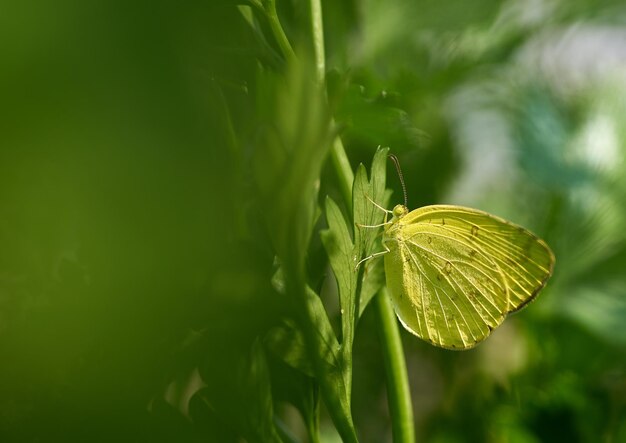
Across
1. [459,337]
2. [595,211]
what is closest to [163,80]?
[459,337]

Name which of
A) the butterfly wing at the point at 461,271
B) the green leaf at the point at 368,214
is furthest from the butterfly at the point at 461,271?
the green leaf at the point at 368,214

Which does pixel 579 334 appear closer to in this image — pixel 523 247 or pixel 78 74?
pixel 523 247

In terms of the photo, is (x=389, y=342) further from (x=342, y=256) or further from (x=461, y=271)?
(x=461, y=271)

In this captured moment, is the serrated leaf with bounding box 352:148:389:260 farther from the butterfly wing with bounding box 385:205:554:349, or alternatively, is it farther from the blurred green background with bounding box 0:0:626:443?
the butterfly wing with bounding box 385:205:554:349

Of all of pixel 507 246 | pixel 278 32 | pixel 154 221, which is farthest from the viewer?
pixel 507 246

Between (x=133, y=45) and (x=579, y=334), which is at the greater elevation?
(x=133, y=45)

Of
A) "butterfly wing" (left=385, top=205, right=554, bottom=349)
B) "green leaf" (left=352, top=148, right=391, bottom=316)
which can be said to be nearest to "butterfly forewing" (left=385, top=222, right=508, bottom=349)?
"butterfly wing" (left=385, top=205, right=554, bottom=349)

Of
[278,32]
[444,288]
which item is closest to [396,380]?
[278,32]
